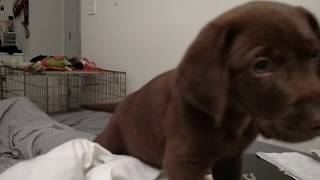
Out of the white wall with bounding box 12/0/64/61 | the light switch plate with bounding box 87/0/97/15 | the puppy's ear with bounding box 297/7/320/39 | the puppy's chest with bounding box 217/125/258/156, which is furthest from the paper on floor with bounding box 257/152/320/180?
the white wall with bounding box 12/0/64/61

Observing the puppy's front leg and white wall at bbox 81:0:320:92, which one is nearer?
the puppy's front leg

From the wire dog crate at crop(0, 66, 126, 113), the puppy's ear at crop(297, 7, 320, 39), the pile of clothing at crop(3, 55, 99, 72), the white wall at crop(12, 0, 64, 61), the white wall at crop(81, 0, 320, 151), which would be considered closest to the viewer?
the puppy's ear at crop(297, 7, 320, 39)

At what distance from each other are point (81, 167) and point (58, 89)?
8.57ft

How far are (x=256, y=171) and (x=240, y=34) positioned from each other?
1.88 feet

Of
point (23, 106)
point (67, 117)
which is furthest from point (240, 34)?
point (67, 117)

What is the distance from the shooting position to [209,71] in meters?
0.62

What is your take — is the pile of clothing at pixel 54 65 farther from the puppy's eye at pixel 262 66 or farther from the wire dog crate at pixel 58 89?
the puppy's eye at pixel 262 66

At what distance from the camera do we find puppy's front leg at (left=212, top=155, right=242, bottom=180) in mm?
887

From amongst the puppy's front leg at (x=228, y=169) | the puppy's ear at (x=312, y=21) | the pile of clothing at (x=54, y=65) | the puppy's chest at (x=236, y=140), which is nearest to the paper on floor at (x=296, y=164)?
the puppy's front leg at (x=228, y=169)

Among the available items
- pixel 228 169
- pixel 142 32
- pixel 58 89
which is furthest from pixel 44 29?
pixel 228 169

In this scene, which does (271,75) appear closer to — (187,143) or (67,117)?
(187,143)

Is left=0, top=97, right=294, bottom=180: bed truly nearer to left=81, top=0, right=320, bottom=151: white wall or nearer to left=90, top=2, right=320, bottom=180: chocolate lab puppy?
left=90, top=2, right=320, bottom=180: chocolate lab puppy

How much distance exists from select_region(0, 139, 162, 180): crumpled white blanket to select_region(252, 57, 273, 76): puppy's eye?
0.45 metres

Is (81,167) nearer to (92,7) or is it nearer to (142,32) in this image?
(142,32)
